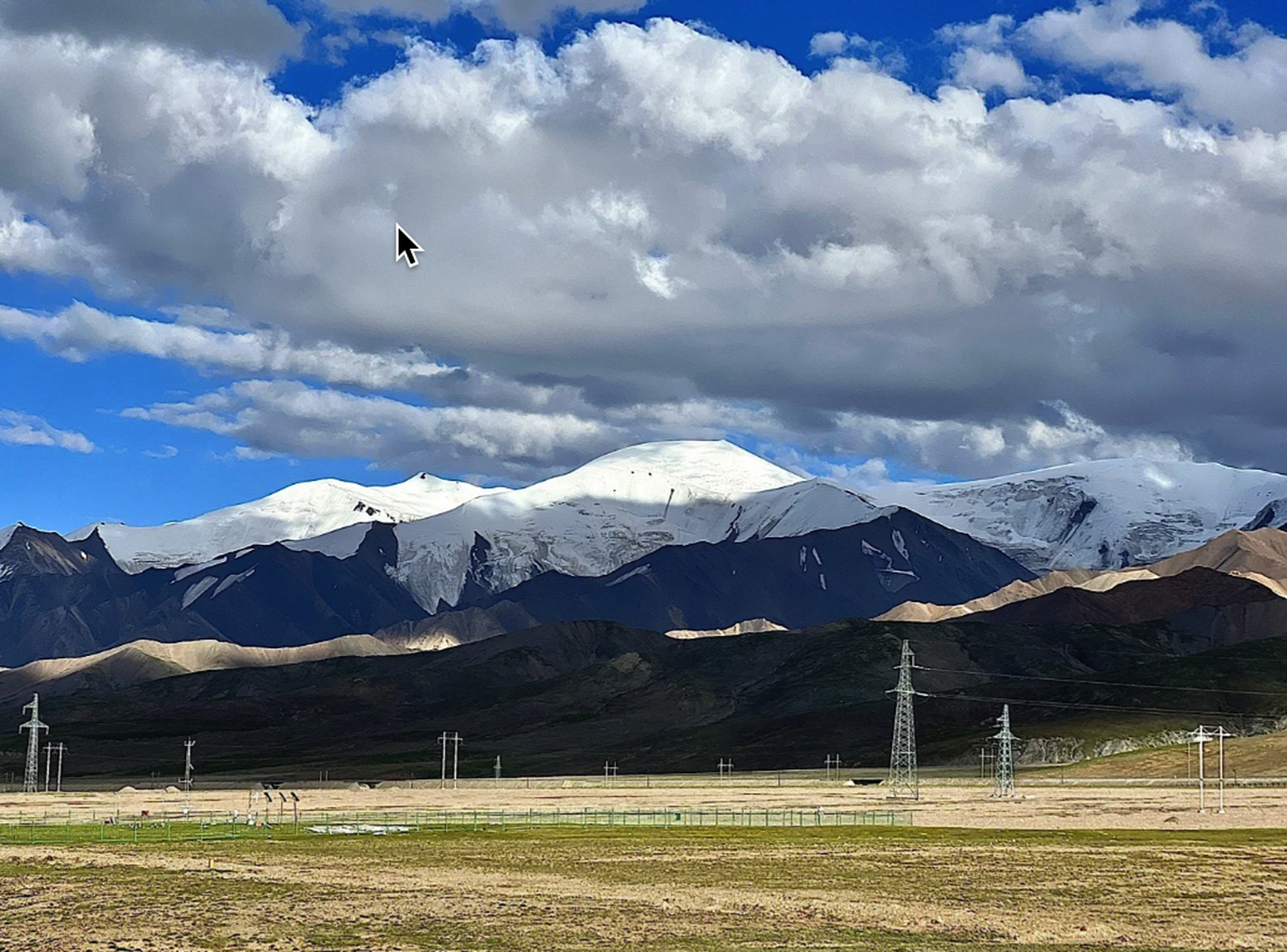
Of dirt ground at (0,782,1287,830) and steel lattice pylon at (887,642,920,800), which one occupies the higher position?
steel lattice pylon at (887,642,920,800)

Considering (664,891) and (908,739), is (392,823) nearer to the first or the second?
(664,891)

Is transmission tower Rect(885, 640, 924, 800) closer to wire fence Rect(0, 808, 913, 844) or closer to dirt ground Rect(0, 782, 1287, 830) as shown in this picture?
dirt ground Rect(0, 782, 1287, 830)

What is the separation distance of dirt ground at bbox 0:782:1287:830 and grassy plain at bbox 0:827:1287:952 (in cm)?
3047

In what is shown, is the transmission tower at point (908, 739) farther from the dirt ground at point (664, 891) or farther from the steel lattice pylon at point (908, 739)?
the dirt ground at point (664, 891)

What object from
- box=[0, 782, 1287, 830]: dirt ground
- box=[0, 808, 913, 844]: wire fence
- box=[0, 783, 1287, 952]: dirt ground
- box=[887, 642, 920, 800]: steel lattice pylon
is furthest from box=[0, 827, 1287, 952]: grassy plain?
box=[887, 642, 920, 800]: steel lattice pylon

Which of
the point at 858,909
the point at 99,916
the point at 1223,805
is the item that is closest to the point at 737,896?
the point at 858,909

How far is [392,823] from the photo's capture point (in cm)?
13088

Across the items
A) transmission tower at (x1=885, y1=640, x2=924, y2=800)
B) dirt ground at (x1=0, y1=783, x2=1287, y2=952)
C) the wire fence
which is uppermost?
transmission tower at (x1=885, y1=640, x2=924, y2=800)

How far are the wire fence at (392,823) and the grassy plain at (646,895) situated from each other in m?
11.7

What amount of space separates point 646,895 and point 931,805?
102804 mm

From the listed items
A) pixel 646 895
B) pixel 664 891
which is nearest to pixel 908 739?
pixel 664 891

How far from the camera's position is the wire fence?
4505 inches

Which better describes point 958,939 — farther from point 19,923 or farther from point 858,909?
point 19,923

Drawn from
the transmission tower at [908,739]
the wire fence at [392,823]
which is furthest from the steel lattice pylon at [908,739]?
the wire fence at [392,823]
